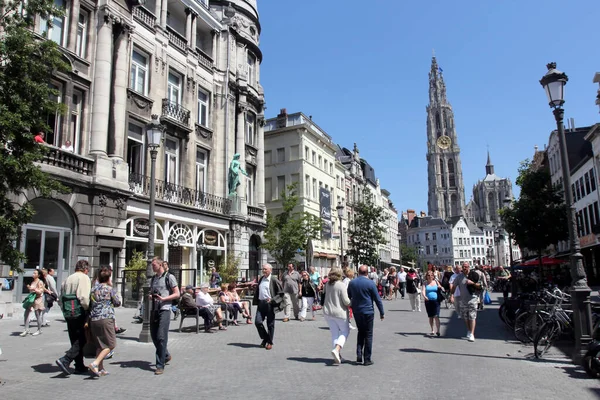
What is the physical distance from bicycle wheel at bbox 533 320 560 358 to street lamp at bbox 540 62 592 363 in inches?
25.1

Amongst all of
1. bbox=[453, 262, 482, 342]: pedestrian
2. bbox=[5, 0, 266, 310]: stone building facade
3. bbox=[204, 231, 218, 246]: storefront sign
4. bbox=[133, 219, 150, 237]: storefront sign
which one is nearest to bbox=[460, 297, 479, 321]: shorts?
bbox=[453, 262, 482, 342]: pedestrian

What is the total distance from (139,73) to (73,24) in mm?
4285

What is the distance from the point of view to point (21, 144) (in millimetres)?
7977

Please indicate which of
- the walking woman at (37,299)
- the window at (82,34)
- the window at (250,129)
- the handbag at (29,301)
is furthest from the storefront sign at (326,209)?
the handbag at (29,301)

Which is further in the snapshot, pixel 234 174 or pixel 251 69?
pixel 251 69

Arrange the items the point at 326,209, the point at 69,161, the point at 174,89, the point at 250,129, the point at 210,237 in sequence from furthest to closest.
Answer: the point at 326,209 → the point at 250,129 → the point at 210,237 → the point at 174,89 → the point at 69,161

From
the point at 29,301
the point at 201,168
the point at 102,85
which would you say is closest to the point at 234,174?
the point at 201,168

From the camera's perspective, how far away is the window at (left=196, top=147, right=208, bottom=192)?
25.6 metres

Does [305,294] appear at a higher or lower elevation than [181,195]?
lower

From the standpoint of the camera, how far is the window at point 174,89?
23.7 metres

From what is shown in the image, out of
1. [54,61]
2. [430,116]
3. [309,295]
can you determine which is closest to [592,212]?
[309,295]

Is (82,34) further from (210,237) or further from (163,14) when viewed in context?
(210,237)

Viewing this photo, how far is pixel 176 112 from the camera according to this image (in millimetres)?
23469

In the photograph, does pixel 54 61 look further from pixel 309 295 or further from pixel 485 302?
pixel 485 302
